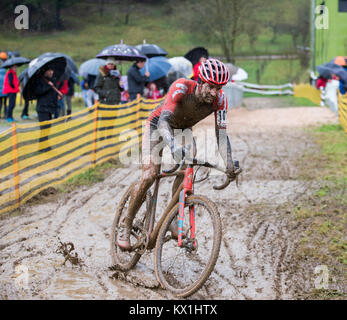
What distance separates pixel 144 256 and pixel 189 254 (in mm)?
958

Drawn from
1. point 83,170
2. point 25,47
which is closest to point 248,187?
point 83,170

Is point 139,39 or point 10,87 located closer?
point 10,87

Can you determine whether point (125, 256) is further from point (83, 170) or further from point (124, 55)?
point (124, 55)

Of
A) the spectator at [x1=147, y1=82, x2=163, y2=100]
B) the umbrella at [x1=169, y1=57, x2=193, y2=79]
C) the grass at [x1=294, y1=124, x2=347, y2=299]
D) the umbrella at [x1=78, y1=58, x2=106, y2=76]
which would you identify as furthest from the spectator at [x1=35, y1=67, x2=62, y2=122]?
the umbrella at [x1=78, y1=58, x2=106, y2=76]

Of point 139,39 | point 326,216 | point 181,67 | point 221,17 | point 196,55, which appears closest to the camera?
point 326,216

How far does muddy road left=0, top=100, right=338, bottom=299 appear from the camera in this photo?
4.78 metres

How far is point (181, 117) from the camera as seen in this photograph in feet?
16.4

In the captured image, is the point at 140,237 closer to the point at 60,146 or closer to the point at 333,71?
the point at 60,146

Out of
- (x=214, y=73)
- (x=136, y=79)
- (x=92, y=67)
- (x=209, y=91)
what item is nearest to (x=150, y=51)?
(x=92, y=67)

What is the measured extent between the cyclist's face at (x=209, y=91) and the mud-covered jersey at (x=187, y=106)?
0.15m

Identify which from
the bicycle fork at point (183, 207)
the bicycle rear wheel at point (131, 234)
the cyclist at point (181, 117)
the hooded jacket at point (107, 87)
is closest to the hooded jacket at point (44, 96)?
the hooded jacket at point (107, 87)

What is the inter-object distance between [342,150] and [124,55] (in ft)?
18.6

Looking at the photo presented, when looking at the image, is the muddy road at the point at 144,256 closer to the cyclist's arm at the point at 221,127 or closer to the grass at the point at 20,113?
the cyclist's arm at the point at 221,127

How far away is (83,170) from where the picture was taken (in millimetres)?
10234
